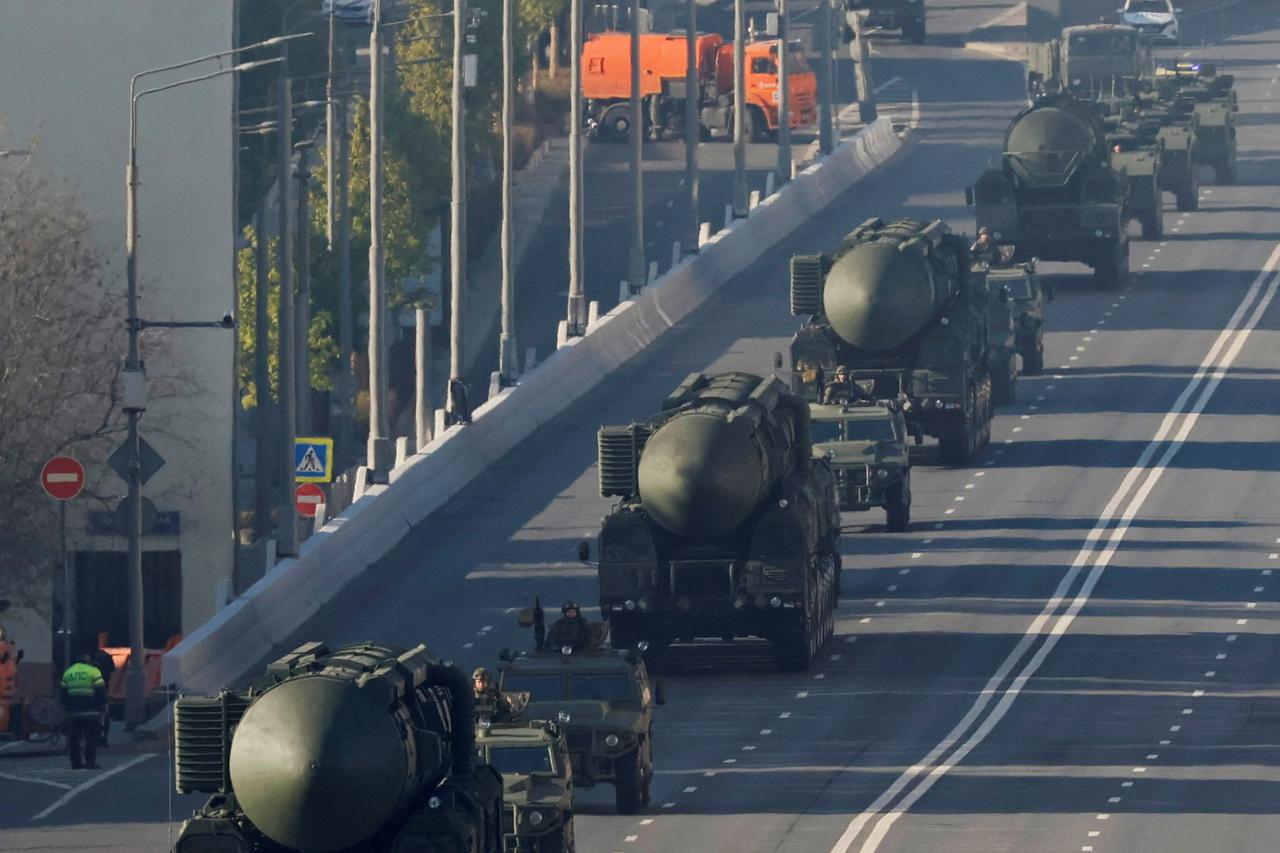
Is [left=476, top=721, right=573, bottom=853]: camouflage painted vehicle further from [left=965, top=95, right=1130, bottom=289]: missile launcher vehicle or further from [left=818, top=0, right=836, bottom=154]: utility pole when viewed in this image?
[left=818, top=0, right=836, bottom=154]: utility pole

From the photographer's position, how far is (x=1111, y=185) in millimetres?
72875

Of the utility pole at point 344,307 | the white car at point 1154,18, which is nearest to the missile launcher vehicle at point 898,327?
the utility pole at point 344,307

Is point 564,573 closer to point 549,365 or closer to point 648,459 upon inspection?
point 648,459

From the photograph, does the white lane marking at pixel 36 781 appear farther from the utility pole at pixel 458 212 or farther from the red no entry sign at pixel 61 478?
the utility pole at pixel 458 212

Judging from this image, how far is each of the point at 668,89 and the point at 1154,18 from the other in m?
23.8

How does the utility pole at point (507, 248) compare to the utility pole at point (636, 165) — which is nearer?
the utility pole at point (507, 248)

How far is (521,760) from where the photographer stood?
105 ft

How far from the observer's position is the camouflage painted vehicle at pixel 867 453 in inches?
2094

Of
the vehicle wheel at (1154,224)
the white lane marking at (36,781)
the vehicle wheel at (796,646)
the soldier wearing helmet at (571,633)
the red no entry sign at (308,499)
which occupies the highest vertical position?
the vehicle wheel at (1154,224)

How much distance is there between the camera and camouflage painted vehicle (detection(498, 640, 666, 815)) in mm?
35281

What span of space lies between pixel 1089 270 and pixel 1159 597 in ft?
103

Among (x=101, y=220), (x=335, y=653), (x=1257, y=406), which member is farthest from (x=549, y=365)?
(x=335, y=653)

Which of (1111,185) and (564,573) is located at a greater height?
(1111,185)

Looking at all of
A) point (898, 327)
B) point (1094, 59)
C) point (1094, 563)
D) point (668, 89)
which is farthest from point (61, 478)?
point (668, 89)
